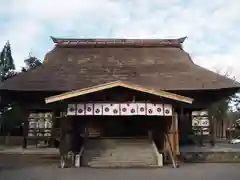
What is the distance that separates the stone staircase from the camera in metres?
13.8

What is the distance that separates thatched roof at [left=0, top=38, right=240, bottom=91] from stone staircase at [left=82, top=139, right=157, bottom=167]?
9.45 ft

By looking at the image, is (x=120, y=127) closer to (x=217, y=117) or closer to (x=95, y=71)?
(x=95, y=71)

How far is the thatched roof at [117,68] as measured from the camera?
663 inches

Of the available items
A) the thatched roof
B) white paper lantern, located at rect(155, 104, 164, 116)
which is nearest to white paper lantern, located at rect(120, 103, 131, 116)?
white paper lantern, located at rect(155, 104, 164, 116)

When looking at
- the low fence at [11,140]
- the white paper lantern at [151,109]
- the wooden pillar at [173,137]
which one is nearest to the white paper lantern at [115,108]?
the white paper lantern at [151,109]

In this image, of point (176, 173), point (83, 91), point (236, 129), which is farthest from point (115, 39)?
point (236, 129)

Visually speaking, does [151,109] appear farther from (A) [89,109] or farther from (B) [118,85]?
(A) [89,109]

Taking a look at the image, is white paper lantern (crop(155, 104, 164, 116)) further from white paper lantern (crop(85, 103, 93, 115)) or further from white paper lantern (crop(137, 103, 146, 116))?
white paper lantern (crop(85, 103, 93, 115))

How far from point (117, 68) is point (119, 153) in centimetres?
614

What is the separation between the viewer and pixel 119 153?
1458 centimetres

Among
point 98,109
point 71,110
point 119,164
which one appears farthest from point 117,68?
point 119,164

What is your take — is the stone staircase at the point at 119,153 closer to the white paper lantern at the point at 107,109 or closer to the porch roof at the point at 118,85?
the white paper lantern at the point at 107,109

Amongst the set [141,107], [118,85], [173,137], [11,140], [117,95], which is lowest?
[11,140]

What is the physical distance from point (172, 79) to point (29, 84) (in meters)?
7.30
